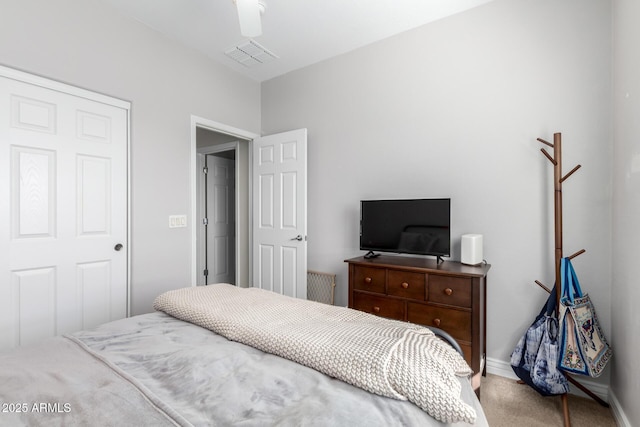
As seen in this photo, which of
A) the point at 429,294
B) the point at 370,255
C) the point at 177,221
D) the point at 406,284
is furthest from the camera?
the point at 177,221

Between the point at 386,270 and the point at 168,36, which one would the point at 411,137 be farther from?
the point at 168,36

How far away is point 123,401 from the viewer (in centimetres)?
85

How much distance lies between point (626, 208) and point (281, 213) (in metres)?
2.72

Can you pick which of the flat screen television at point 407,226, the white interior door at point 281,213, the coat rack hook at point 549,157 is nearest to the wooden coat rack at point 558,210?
the coat rack hook at point 549,157

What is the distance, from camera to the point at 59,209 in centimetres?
221

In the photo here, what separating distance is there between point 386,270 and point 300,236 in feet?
3.74

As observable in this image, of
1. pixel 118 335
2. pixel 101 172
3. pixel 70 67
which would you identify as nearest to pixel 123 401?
pixel 118 335

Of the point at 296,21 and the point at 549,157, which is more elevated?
the point at 296,21

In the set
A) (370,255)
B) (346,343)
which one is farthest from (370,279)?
(346,343)

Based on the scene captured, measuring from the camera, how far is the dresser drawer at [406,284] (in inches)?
88.3

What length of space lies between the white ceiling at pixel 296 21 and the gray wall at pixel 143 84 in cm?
19

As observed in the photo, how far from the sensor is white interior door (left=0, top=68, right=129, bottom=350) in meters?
2.02

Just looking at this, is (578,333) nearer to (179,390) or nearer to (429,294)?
(429,294)

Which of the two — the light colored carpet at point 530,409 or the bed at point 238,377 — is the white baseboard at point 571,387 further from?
the bed at point 238,377
